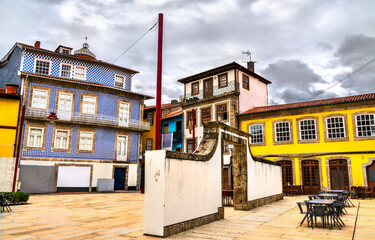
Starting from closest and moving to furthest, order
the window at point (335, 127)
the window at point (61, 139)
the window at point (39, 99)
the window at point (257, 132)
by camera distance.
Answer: the window at point (335, 127) < the window at point (257, 132) < the window at point (39, 99) < the window at point (61, 139)

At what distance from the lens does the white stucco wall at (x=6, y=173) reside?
2095 cm

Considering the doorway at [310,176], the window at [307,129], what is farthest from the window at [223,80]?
the doorway at [310,176]

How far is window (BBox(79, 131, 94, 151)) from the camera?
24891 mm

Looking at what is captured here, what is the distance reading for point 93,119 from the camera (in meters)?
25.4

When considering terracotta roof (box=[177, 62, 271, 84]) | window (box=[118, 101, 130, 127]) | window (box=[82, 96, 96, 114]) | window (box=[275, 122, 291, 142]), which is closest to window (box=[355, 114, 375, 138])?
window (box=[275, 122, 291, 142])

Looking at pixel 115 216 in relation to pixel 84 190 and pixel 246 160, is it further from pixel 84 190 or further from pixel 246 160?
pixel 84 190

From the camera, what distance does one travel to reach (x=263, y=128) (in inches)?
901

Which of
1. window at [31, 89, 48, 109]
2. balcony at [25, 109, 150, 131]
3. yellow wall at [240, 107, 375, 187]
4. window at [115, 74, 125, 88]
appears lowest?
yellow wall at [240, 107, 375, 187]

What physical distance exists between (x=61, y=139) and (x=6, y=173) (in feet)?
15.2

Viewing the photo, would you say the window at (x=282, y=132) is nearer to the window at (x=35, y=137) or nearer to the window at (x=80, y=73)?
the window at (x=80, y=73)

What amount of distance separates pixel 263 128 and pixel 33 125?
18.2 meters

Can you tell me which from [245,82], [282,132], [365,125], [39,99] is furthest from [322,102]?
[39,99]

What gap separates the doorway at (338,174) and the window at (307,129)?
7.06 ft

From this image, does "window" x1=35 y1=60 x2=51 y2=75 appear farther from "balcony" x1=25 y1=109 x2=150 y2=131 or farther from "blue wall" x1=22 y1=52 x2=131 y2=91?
"balcony" x1=25 y1=109 x2=150 y2=131
